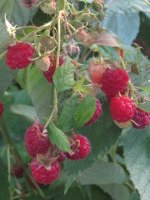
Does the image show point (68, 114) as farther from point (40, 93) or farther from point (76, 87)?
point (40, 93)

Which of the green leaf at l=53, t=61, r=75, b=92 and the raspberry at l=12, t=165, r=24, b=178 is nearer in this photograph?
the green leaf at l=53, t=61, r=75, b=92

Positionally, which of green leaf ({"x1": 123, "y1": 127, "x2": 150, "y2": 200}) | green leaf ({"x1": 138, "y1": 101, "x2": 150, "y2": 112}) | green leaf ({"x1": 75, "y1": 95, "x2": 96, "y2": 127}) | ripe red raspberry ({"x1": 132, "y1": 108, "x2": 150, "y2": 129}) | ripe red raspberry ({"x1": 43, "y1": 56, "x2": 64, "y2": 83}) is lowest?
green leaf ({"x1": 123, "y1": 127, "x2": 150, "y2": 200})

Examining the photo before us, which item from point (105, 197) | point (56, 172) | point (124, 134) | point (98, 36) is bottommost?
point (105, 197)

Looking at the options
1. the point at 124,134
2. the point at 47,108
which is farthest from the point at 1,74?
the point at 124,134

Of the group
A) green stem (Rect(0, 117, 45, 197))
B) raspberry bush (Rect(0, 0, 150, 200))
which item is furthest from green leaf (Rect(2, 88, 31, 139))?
raspberry bush (Rect(0, 0, 150, 200))

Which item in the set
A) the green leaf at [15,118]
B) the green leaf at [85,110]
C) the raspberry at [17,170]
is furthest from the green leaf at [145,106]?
the green leaf at [15,118]

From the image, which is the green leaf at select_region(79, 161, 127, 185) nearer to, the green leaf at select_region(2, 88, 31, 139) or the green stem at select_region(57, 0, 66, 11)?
the green leaf at select_region(2, 88, 31, 139)

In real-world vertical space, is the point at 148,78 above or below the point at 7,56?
below

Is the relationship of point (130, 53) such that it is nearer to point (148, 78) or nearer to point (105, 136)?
point (148, 78)
